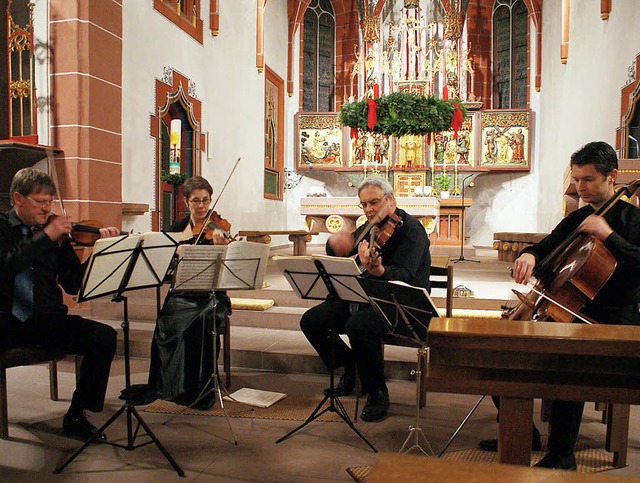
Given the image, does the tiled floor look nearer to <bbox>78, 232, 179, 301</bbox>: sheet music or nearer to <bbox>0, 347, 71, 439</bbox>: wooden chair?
<bbox>0, 347, 71, 439</bbox>: wooden chair

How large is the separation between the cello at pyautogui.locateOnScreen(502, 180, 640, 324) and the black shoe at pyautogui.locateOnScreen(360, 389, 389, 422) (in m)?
1.09

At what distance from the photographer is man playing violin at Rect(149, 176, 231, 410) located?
3.49 metres

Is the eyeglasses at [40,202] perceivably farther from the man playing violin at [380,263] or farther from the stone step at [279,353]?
the stone step at [279,353]

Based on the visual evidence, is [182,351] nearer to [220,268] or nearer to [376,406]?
[220,268]

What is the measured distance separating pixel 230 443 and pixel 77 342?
97 cm

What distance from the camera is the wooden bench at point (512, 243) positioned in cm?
863

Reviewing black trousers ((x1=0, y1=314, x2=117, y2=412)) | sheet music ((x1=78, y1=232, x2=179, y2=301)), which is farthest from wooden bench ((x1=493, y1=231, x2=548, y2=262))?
black trousers ((x1=0, y1=314, x2=117, y2=412))

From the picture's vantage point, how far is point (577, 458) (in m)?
2.86

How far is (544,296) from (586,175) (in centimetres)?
62

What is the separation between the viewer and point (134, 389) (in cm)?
307

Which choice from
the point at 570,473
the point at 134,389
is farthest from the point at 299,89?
the point at 570,473

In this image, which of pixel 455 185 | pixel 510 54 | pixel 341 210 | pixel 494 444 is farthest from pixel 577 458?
pixel 510 54

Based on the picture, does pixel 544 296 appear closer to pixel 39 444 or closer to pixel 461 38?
pixel 39 444

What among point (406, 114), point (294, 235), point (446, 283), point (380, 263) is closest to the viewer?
point (380, 263)
